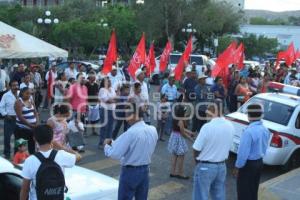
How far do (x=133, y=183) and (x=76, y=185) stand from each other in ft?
2.33

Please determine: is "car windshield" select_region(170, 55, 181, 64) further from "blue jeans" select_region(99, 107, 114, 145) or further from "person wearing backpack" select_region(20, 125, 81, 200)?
Result: "person wearing backpack" select_region(20, 125, 81, 200)

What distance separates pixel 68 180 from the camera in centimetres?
570

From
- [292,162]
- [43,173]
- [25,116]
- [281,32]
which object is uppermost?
[281,32]

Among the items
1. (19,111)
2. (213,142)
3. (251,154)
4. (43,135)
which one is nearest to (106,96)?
(19,111)

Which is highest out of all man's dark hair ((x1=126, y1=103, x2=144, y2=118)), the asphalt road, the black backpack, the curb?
man's dark hair ((x1=126, y1=103, x2=144, y2=118))

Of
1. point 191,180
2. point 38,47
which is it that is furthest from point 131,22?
point 191,180

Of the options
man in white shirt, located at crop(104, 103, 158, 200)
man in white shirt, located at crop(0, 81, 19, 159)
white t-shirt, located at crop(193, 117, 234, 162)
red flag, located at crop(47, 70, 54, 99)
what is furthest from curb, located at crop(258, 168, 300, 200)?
red flag, located at crop(47, 70, 54, 99)

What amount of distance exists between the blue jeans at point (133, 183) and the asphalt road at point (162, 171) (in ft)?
6.82

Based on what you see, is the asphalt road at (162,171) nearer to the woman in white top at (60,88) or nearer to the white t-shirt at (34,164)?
the woman in white top at (60,88)

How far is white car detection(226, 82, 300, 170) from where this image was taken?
944 centimetres

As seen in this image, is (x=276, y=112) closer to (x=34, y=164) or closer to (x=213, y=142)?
(x=213, y=142)

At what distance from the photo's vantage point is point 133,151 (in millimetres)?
5832

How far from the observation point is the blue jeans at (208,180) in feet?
20.9

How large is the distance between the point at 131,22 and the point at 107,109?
34.7 meters
